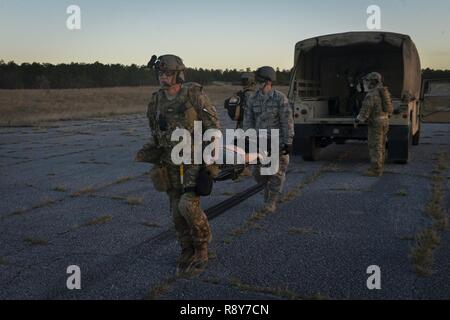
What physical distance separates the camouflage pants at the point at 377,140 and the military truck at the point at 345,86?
807mm

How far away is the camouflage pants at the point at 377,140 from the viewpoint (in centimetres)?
836

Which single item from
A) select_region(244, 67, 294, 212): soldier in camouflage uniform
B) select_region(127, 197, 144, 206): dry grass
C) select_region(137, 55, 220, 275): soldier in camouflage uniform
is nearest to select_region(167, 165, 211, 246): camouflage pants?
select_region(137, 55, 220, 275): soldier in camouflage uniform

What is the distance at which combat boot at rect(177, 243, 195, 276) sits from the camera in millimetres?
4035

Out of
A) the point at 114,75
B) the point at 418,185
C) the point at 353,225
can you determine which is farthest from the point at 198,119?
the point at 114,75

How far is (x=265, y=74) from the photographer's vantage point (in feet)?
19.5

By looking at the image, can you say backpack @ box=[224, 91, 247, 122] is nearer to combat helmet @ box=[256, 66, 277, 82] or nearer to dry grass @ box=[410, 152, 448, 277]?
combat helmet @ box=[256, 66, 277, 82]

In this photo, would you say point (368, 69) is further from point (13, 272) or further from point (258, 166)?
point (13, 272)

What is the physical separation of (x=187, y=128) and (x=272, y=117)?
2.32 m

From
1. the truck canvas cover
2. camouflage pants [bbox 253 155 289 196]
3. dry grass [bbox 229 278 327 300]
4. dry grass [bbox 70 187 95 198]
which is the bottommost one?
dry grass [bbox 229 278 327 300]

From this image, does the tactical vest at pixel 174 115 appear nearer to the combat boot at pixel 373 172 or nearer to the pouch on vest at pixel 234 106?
the pouch on vest at pixel 234 106

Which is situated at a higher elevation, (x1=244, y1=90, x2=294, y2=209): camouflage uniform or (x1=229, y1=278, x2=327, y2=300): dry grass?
(x1=244, y1=90, x2=294, y2=209): camouflage uniform

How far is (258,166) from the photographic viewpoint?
6277 mm

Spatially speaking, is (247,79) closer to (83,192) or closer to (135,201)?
(135,201)

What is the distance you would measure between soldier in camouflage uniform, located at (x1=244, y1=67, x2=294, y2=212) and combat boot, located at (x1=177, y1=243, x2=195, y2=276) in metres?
1.98
